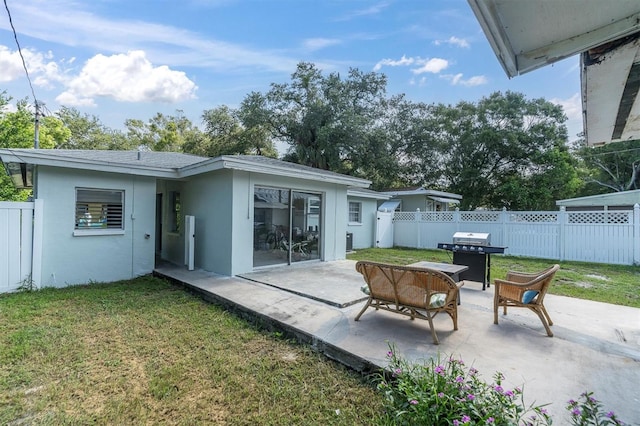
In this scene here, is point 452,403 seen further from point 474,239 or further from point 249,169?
point 249,169

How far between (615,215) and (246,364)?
12400 mm

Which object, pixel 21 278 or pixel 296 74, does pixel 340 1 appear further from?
pixel 296 74

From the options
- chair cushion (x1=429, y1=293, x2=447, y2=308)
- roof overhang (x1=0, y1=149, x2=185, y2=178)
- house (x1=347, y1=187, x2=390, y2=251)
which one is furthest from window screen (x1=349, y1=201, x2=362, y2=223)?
chair cushion (x1=429, y1=293, x2=447, y2=308)

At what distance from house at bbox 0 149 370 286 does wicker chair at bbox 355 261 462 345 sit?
3.92 m

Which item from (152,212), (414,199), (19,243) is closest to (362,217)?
(414,199)

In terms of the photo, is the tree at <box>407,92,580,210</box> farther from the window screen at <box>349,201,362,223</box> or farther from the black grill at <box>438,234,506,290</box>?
the black grill at <box>438,234,506,290</box>

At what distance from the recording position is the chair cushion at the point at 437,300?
3637mm

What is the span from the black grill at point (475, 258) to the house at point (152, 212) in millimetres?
3847

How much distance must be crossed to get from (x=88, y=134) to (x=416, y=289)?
113ft

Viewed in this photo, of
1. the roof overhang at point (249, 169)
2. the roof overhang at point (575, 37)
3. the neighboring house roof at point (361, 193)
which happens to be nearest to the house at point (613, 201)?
the neighboring house roof at point (361, 193)

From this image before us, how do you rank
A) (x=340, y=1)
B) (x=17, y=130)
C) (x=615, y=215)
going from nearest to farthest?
(x=340, y=1) → (x=615, y=215) → (x=17, y=130)

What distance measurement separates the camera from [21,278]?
6047 millimetres

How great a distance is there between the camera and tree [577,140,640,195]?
935 inches

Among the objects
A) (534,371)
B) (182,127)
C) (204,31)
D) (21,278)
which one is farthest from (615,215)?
(182,127)
